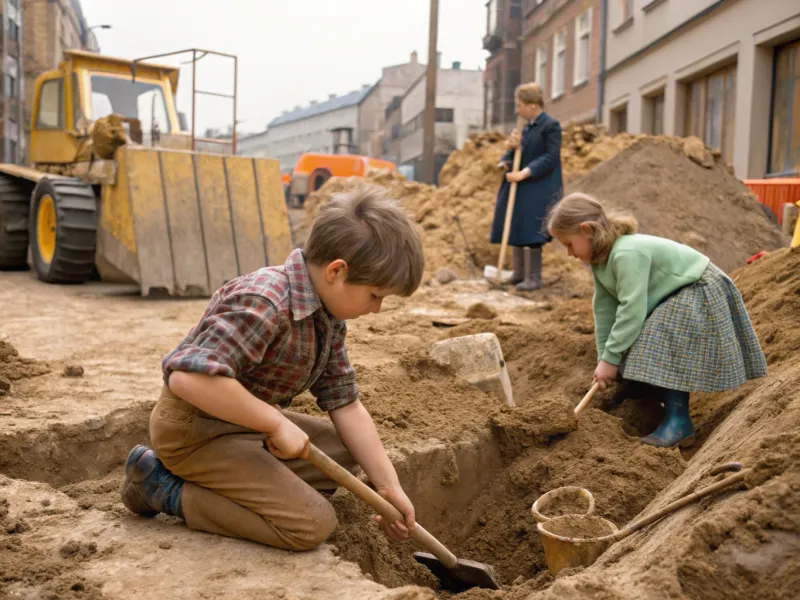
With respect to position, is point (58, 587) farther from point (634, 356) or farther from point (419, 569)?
point (634, 356)

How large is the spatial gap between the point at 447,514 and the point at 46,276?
5.90 metres

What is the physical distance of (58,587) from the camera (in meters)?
A: 1.77

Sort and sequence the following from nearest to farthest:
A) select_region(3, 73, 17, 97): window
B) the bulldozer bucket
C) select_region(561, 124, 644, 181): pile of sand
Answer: the bulldozer bucket → select_region(561, 124, 644, 181): pile of sand → select_region(3, 73, 17, 97): window

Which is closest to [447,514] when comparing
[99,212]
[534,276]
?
[534,276]

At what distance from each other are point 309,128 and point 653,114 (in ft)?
135

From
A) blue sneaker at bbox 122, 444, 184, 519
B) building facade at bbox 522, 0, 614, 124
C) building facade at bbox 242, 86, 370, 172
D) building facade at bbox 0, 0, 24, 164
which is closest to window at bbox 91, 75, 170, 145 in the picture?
blue sneaker at bbox 122, 444, 184, 519

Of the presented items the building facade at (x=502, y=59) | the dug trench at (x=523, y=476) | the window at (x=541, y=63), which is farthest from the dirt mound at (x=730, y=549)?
the building facade at (x=502, y=59)

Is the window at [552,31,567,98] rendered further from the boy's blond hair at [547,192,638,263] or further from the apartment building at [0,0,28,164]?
the apartment building at [0,0,28,164]

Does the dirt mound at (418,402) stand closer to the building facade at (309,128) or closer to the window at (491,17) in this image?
the window at (491,17)

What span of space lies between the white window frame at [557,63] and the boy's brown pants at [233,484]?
17691 mm

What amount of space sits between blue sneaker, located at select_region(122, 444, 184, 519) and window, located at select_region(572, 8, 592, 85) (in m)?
16.0

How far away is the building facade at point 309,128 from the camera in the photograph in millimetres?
50500

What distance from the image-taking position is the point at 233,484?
6.95ft

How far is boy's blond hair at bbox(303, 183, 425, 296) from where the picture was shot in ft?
6.61
